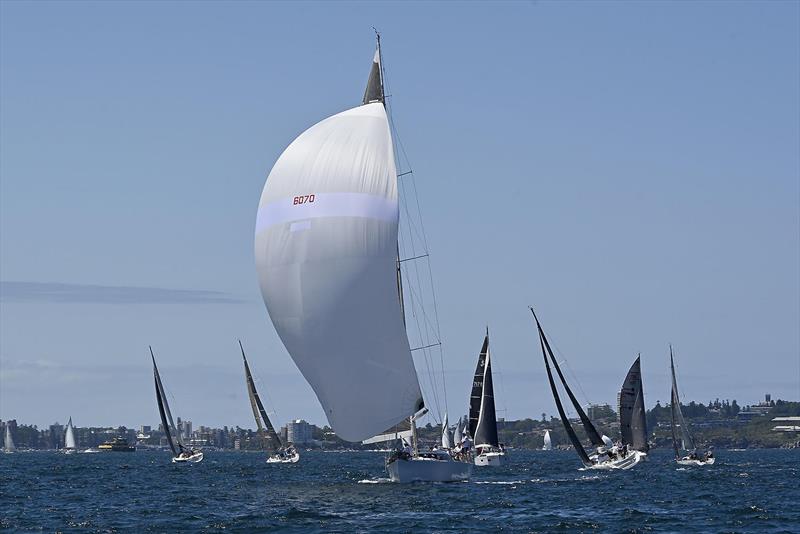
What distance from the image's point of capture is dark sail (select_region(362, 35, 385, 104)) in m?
70.6

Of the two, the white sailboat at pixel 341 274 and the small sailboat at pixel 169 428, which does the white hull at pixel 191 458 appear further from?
the white sailboat at pixel 341 274

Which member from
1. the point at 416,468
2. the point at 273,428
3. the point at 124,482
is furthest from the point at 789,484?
the point at 273,428

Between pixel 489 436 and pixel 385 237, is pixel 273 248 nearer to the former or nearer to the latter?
pixel 385 237

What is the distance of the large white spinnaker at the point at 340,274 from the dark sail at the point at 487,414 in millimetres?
55670

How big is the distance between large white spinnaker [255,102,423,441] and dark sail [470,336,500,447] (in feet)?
183

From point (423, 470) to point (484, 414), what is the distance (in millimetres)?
56509

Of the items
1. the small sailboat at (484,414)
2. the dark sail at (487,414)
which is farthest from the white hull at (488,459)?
the dark sail at (487,414)

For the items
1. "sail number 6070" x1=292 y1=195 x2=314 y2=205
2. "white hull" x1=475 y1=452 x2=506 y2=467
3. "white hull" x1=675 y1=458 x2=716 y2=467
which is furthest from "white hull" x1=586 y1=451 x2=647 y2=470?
"sail number 6070" x1=292 y1=195 x2=314 y2=205

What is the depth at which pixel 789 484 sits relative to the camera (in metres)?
86.6

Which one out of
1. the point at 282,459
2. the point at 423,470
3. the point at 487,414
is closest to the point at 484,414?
the point at 487,414

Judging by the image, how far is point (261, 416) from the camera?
150 m

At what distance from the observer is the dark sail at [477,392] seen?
121 metres

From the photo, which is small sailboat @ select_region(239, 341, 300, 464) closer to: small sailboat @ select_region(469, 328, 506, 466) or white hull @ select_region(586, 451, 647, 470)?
small sailboat @ select_region(469, 328, 506, 466)

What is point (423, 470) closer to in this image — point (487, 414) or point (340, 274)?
point (340, 274)
